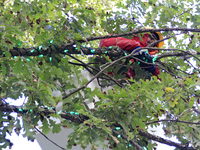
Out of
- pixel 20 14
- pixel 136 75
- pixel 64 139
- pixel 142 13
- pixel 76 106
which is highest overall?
pixel 20 14

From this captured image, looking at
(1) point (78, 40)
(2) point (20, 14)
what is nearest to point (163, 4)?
(1) point (78, 40)

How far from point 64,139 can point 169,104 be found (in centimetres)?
198

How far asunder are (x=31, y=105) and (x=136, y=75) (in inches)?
70.8

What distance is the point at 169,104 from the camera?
8.14ft

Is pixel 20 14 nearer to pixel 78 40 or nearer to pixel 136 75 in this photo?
pixel 78 40

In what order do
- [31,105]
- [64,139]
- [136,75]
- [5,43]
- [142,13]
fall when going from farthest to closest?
[64,139] < [136,75] < [142,13] < [5,43] < [31,105]

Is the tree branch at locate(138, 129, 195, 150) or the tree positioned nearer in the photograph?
the tree

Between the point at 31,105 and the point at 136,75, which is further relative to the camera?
the point at 136,75

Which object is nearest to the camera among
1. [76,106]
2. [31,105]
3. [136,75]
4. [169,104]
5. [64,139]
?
[31,105]

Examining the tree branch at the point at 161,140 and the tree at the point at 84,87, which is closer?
the tree at the point at 84,87

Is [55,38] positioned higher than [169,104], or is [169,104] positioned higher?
[55,38]

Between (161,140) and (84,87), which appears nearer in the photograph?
(84,87)

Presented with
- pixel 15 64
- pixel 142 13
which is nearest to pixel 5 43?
pixel 15 64

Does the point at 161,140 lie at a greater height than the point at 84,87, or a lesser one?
lesser
